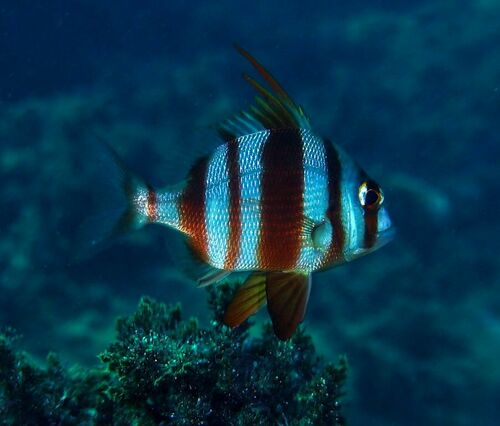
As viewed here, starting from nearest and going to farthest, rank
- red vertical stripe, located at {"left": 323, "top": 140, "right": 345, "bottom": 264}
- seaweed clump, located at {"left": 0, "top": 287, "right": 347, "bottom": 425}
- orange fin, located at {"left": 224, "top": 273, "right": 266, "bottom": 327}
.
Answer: red vertical stripe, located at {"left": 323, "top": 140, "right": 345, "bottom": 264} → orange fin, located at {"left": 224, "top": 273, "right": 266, "bottom": 327} → seaweed clump, located at {"left": 0, "top": 287, "right": 347, "bottom": 425}

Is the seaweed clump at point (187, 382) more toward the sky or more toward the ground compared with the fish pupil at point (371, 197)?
more toward the ground

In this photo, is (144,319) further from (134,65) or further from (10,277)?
(134,65)

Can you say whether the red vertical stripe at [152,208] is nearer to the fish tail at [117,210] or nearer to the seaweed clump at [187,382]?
the fish tail at [117,210]

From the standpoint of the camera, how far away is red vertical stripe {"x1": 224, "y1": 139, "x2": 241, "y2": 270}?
69.7 inches

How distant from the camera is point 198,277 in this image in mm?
1917

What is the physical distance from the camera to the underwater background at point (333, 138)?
4230 millimetres

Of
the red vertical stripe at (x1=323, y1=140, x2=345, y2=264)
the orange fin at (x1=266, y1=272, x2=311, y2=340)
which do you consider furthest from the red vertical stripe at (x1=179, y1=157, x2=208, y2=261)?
the red vertical stripe at (x1=323, y1=140, x2=345, y2=264)

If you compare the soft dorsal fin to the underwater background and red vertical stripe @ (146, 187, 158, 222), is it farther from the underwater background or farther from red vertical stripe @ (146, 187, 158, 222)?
the underwater background

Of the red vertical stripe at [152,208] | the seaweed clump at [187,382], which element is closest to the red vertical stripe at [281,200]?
the red vertical stripe at [152,208]

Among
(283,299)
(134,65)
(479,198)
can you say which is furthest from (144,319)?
(134,65)

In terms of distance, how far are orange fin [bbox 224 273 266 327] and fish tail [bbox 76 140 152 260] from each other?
398 millimetres

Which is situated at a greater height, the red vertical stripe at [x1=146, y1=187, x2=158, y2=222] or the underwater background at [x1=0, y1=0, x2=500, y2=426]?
the underwater background at [x1=0, y1=0, x2=500, y2=426]

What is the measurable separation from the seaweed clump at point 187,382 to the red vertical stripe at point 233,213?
89 cm

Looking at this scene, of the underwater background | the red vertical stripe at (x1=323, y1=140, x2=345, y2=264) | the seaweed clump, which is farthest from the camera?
the underwater background
